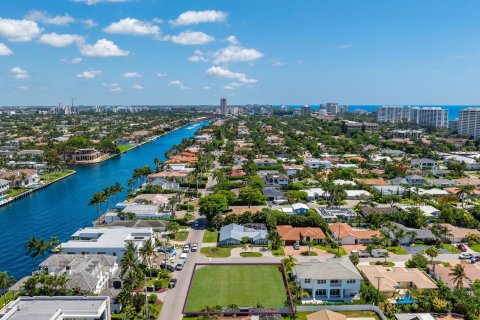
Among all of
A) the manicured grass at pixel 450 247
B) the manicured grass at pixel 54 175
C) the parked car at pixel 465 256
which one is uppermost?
the manicured grass at pixel 54 175

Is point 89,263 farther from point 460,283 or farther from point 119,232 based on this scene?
point 460,283

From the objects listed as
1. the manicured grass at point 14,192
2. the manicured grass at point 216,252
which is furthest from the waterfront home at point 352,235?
the manicured grass at point 14,192

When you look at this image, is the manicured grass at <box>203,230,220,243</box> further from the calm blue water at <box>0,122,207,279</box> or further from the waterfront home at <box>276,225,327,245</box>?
the calm blue water at <box>0,122,207,279</box>

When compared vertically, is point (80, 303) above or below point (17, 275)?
above

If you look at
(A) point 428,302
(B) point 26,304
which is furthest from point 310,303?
(B) point 26,304

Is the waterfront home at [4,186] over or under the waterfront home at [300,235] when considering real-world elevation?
over

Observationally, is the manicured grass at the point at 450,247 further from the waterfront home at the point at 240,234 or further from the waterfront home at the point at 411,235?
the waterfront home at the point at 240,234

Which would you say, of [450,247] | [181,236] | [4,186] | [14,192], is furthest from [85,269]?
[14,192]
